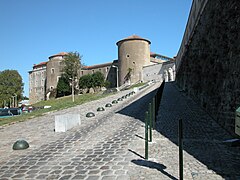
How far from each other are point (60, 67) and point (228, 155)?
Result: 77.9m

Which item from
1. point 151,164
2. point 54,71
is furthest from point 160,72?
point 151,164

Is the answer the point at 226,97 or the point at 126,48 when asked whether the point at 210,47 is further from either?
the point at 126,48

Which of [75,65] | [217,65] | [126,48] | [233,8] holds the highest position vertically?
[126,48]

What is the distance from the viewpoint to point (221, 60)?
8242 mm

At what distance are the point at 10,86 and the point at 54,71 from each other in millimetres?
15594

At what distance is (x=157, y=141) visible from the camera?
21.7 ft

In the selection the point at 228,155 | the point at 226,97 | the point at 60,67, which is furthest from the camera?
the point at 60,67

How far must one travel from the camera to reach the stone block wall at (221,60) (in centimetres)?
687

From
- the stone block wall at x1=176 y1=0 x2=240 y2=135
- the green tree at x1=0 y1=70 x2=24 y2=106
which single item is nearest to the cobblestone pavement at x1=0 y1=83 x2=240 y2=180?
the stone block wall at x1=176 y1=0 x2=240 y2=135

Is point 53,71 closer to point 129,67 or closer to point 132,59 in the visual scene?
point 129,67

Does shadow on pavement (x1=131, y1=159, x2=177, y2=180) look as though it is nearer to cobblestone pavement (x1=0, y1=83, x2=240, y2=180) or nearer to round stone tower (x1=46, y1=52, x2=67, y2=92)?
cobblestone pavement (x1=0, y1=83, x2=240, y2=180)

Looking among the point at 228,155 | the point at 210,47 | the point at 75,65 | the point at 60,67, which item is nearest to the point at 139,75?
the point at 75,65

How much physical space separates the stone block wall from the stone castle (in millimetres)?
40006

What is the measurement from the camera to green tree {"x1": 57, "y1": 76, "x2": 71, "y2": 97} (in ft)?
241
